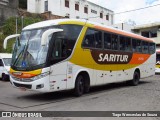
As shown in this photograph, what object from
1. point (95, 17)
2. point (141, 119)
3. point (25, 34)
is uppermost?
point (95, 17)

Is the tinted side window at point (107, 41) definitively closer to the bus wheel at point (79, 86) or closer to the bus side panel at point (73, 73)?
the bus side panel at point (73, 73)

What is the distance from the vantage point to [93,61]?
14.8 metres

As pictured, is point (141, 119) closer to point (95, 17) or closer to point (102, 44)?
point (102, 44)

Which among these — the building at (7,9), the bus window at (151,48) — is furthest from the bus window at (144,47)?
the building at (7,9)

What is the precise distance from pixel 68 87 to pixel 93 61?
2.52 m

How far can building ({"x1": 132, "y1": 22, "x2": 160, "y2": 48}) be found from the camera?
167ft

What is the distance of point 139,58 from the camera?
66.5 feet

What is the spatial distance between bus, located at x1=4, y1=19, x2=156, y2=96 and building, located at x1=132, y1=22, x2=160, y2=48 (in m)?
35.2

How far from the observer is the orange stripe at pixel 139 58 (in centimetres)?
1935

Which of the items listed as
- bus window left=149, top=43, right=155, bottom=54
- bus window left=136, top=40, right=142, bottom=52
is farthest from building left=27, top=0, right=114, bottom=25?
bus window left=136, top=40, right=142, bottom=52

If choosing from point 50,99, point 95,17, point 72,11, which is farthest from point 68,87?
point 95,17

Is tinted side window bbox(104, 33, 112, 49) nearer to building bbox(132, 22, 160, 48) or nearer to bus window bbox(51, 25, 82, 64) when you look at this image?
bus window bbox(51, 25, 82, 64)

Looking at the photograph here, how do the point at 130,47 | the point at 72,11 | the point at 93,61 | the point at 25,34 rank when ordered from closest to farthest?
the point at 25,34 → the point at 93,61 → the point at 130,47 → the point at 72,11

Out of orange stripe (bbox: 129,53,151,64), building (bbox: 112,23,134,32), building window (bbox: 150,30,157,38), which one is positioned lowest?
orange stripe (bbox: 129,53,151,64)
